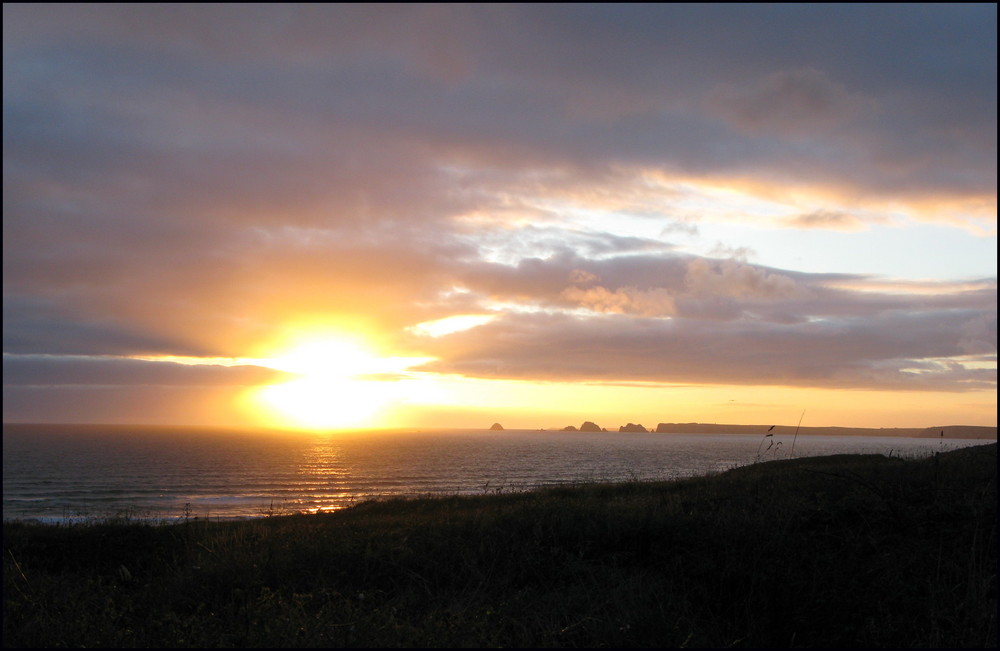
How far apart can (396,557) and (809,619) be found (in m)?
5.63

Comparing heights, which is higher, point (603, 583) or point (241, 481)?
point (603, 583)

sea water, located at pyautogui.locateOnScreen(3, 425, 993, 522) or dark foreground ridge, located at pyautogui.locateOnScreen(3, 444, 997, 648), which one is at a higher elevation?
dark foreground ridge, located at pyautogui.locateOnScreen(3, 444, 997, 648)

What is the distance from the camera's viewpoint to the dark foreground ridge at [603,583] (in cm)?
680

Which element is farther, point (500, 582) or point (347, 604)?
point (500, 582)

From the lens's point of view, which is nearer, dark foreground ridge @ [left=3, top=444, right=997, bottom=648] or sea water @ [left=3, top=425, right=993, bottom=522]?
dark foreground ridge @ [left=3, top=444, right=997, bottom=648]

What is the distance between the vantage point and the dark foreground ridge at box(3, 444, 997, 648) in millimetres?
6805

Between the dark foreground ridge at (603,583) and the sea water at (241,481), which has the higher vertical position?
the dark foreground ridge at (603,583)

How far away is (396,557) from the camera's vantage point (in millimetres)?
9695

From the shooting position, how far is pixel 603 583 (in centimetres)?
842

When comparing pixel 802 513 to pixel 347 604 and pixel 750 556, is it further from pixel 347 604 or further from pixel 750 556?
pixel 347 604

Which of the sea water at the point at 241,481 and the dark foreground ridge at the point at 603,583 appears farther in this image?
the sea water at the point at 241,481

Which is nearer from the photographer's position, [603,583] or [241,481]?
[603,583]

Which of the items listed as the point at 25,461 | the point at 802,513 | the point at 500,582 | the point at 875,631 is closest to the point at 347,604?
the point at 500,582

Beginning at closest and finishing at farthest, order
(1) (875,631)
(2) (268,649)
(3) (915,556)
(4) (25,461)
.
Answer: (2) (268,649) < (1) (875,631) < (3) (915,556) < (4) (25,461)
